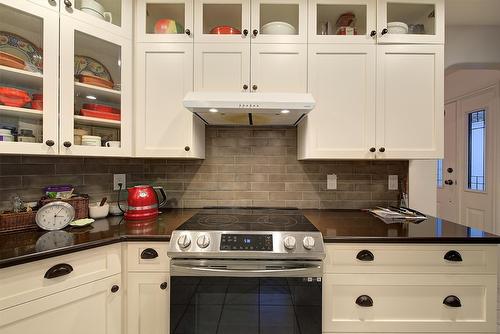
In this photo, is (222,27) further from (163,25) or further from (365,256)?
(365,256)

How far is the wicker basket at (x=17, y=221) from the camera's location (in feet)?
4.24

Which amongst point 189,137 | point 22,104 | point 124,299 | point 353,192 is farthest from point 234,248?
point 22,104

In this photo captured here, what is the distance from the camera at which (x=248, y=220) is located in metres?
1.57

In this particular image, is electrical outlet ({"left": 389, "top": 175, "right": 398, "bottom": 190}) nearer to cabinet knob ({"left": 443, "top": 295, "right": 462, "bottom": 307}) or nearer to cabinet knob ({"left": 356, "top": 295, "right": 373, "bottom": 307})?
cabinet knob ({"left": 443, "top": 295, "right": 462, "bottom": 307})

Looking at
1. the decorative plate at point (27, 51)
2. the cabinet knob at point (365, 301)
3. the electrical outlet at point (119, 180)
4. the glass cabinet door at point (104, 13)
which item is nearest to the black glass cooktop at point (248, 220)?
the cabinet knob at point (365, 301)

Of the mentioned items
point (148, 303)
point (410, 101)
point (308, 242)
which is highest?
point (410, 101)

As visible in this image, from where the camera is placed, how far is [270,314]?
4.05 feet

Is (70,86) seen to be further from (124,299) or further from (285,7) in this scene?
(285,7)

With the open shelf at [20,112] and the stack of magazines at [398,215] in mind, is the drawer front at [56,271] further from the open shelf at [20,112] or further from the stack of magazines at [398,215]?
the stack of magazines at [398,215]

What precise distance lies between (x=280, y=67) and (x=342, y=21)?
582mm

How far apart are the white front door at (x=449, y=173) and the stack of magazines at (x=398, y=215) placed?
85.1 inches

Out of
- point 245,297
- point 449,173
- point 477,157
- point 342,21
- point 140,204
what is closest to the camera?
point 245,297

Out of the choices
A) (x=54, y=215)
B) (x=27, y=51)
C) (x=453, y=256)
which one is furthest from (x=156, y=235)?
(x=453, y=256)

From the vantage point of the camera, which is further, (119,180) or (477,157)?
(477,157)
